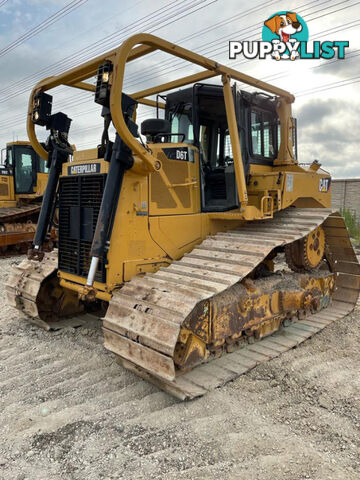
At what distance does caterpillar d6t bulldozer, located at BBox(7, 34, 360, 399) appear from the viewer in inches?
153

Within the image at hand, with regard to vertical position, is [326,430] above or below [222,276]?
below

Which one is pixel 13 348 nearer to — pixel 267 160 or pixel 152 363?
pixel 152 363

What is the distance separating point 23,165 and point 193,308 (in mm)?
12320

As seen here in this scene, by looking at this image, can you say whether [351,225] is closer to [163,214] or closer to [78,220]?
[163,214]

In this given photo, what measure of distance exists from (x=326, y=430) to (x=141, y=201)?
2.78 metres

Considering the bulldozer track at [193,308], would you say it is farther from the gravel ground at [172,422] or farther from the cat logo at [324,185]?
the cat logo at [324,185]

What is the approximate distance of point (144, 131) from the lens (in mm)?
4617

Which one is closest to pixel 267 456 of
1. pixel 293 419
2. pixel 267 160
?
pixel 293 419

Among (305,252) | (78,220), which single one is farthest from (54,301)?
(305,252)

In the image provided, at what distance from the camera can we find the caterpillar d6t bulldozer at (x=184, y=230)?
A: 388 cm

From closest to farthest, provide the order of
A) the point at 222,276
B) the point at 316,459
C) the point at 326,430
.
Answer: the point at 316,459 < the point at 326,430 < the point at 222,276

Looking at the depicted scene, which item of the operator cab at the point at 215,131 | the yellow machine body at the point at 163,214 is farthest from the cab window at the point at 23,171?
the yellow machine body at the point at 163,214

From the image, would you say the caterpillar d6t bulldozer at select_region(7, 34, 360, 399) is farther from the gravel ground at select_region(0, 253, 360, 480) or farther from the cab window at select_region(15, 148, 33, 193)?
the cab window at select_region(15, 148, 33, 193)

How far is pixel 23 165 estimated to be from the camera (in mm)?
14164
